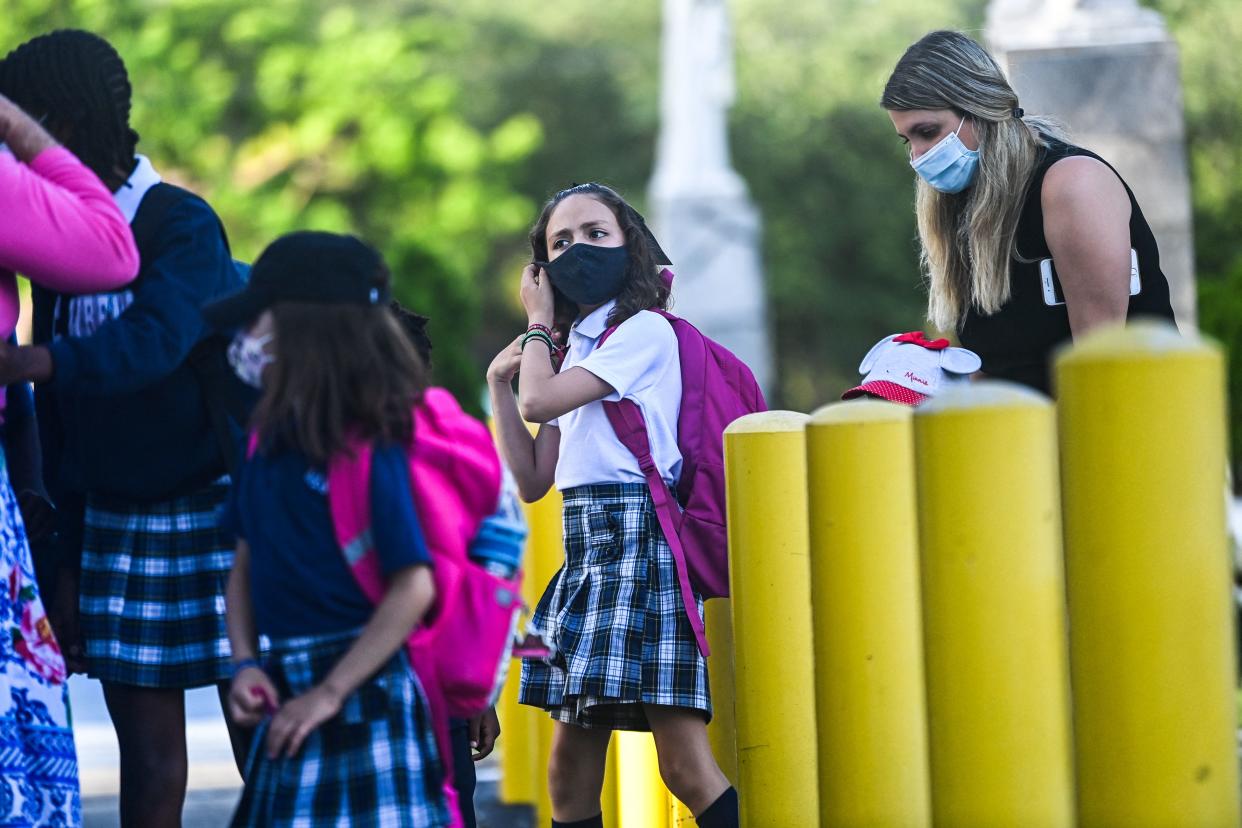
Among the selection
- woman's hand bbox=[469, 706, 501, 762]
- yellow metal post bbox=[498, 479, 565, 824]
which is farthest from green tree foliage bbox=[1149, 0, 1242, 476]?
woman's hand bbox=[469, 706, 501, 762]

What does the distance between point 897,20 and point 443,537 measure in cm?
3281

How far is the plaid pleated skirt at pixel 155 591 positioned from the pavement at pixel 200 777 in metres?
2.22

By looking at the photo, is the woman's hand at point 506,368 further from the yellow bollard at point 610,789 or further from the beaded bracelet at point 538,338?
the yellow bollard at point 610,789

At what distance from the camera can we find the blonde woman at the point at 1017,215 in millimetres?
3842

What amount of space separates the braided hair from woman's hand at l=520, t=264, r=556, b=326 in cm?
101

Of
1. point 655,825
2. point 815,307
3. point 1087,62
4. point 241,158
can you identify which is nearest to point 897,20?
point 815,307

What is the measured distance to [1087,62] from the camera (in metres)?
8.05

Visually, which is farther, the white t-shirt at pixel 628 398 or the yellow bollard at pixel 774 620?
the white t-shirt at pixel 628 398

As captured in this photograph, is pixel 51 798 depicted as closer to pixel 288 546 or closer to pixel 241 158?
pixel 288 546

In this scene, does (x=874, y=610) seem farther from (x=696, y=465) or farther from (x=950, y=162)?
(x=950, y=162)

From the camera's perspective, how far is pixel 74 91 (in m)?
3.41

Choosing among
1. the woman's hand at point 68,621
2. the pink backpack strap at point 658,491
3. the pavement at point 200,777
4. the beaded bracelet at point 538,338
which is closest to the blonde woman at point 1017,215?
the pink backpack strap at point 658,491

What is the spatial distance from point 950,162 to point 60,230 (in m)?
1.96

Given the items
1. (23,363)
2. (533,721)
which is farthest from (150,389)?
(533,721)
